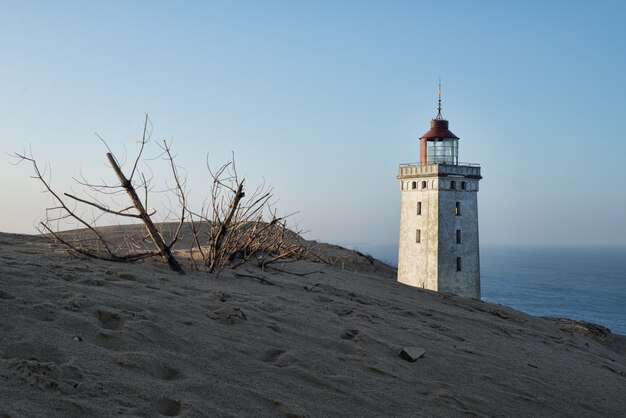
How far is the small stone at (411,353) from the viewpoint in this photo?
446cm

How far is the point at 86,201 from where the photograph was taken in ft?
21.6

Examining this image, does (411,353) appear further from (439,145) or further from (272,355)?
(439,145)

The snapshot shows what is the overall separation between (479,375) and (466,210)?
22918 millimetres

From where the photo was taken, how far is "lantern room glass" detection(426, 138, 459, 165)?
89.5ft

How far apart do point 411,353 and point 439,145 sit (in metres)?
23.9

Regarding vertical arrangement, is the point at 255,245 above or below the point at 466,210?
below

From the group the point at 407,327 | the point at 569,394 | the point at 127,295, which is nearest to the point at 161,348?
the point at 127,295

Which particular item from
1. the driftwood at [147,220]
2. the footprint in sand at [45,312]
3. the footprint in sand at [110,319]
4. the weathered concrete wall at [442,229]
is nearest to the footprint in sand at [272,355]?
the footprint in sand at [110,319]

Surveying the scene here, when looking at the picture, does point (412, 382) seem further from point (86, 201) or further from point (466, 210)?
point (466, 210)

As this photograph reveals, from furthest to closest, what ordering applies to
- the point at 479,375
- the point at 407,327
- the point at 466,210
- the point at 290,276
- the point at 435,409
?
the point at 466,210, the point at 290,276, the point at 407,327, the point at 479,375, the point at 435,409

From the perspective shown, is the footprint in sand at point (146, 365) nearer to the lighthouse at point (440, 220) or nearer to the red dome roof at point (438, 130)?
the lighthouse at point (440, 220)

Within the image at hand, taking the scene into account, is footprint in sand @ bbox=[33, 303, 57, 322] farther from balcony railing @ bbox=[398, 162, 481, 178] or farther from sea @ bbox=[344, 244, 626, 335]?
sea @ bbox=[344, 244, 626, 335]

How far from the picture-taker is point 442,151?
27406 millimetres

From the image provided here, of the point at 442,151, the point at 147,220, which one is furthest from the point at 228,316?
the point at 442,151
